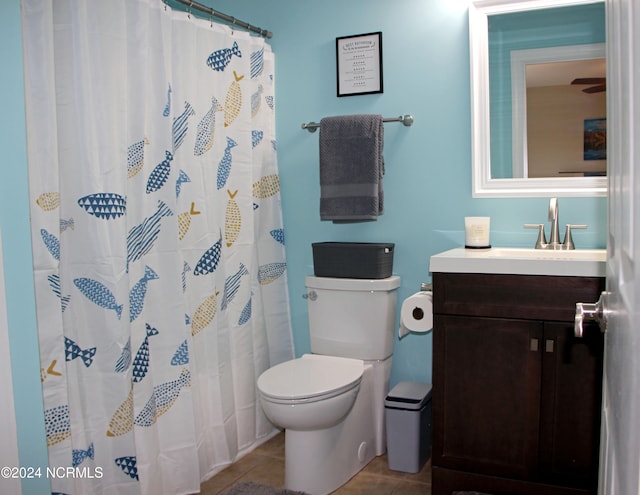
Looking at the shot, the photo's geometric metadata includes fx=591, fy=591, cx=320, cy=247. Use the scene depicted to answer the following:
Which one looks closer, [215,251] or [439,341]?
[439,341]

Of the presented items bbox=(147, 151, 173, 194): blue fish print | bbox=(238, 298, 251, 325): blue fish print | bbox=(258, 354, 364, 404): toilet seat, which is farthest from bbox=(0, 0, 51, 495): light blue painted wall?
bbox=(238, 298, 251, 325): blue fish print

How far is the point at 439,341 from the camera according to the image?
2.23 metres

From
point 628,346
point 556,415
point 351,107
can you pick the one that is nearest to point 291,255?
point 351,107

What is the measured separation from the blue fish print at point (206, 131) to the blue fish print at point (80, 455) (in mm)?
1209

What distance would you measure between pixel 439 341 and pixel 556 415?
47cm

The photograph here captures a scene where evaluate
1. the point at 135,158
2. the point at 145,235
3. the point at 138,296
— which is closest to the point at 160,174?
the point at 135,158

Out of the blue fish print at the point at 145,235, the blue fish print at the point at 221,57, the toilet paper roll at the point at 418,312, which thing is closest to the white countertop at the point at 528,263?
the toilet paper roll at the point at 418,312

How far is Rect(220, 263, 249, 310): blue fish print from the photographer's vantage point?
8.70ft

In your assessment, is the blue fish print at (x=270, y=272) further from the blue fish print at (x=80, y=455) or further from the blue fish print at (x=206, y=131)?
the blue fish print at (x=80, y=455)

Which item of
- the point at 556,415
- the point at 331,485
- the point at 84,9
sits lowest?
the point at 331,485

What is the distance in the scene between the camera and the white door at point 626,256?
539mm

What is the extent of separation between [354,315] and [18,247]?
148 centimetres

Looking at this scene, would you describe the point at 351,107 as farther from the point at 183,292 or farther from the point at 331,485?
the point at 331,485

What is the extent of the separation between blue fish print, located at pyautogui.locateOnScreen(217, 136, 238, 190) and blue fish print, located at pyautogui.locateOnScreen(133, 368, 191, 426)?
83cm
